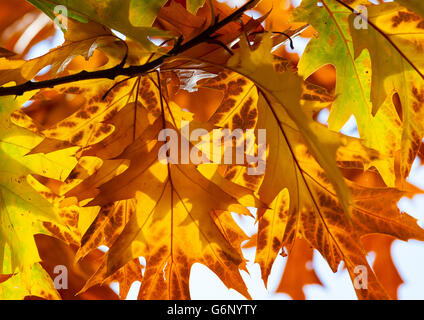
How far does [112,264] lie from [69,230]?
17 cm

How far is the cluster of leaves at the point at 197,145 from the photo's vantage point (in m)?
0.66

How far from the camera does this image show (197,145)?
72cm

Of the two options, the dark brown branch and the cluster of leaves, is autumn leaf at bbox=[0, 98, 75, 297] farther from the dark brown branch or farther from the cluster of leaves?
the dark brown branch

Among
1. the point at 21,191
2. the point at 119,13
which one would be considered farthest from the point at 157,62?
the point at 21,191

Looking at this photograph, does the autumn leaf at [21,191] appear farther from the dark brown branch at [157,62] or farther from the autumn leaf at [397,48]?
the autumn leaf at [397,48]

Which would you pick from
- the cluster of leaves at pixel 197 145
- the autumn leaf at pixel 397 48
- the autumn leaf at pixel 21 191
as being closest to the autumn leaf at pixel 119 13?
the cluster of leaves at pixel 197 145

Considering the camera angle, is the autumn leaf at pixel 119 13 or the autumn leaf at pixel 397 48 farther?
the autumn leaf at pixel 397 48

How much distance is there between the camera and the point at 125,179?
2.26 ft

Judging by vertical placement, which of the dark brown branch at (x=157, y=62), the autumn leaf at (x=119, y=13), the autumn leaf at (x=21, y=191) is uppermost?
the autumn leaf at (x=119, y=13)

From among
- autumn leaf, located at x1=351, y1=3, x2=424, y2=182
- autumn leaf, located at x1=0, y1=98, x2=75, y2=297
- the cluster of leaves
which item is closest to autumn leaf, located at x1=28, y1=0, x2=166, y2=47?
the cluster of leaves

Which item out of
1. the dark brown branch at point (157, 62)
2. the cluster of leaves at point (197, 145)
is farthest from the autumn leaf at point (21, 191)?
the dark brown branch at point (157, 62)

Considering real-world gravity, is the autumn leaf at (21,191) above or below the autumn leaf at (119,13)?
below

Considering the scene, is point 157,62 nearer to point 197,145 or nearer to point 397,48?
point 197,145

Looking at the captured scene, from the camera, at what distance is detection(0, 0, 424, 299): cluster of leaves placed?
0.66 metres
